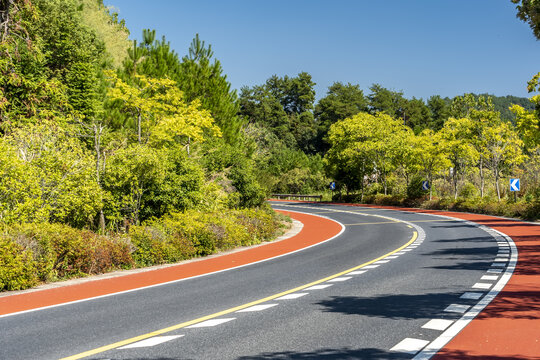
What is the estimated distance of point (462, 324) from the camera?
7.21 metres

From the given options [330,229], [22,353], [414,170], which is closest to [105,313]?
[22,353]

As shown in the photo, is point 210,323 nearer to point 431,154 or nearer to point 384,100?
point 431,154

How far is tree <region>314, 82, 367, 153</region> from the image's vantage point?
101375mm

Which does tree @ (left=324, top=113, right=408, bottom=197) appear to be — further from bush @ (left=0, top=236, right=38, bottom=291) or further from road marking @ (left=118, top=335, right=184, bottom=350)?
road marking @ (left=118, top=335, right=184, bottom=350)

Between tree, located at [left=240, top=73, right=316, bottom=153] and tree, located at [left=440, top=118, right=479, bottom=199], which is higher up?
tree, located at [left=240, top=73, right=316, bottom=153]

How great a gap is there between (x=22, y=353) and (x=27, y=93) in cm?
2371

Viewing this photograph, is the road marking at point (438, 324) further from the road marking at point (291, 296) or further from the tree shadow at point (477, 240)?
the tree shadow at point (477, 240)

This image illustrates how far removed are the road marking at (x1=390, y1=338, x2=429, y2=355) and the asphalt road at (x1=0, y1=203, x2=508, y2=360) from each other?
4 centimetres

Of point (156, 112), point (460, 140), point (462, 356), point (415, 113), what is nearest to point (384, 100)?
point (415, 113)

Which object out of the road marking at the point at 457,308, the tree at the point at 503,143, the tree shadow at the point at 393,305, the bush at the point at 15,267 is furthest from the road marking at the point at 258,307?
the tree at the point at 503,143

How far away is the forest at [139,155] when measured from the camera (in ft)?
45.1

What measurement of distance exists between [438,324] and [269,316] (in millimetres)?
2472

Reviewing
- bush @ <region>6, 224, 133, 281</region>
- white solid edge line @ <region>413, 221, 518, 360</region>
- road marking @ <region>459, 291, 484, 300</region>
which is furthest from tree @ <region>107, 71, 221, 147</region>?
road marking @ <region>459, 291, 484, 300</region>

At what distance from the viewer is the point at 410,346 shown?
20.3 feet
